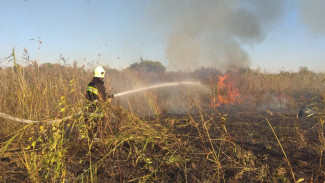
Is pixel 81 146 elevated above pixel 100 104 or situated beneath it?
situated beneath

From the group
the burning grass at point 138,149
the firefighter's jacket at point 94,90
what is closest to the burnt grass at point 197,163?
the burning grass at point 138,149

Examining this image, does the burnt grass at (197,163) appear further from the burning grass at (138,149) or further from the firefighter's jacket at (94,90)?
the firefighter's jacket at (94,90)

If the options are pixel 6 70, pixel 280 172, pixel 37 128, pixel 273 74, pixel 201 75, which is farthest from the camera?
pixel 201 75

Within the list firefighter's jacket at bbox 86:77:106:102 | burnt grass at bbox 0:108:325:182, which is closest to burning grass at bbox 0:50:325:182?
burnt grass at bbox 0:108:325:182

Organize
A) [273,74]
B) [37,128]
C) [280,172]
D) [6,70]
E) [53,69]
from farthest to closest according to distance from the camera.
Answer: [273,74], [53,69], [6,70], [37,128], [280,172]

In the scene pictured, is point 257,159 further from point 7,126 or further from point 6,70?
point 6,70

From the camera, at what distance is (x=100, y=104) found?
136 inches

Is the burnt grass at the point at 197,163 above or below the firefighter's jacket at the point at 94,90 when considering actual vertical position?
below

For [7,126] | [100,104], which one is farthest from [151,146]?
[7,126]

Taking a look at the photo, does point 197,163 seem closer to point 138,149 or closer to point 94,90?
point 138,149

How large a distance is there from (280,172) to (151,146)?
6.94 ft

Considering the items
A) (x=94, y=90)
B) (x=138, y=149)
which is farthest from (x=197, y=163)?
Answer: (x=94, y=90)

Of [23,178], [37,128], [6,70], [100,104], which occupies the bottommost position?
[23,178]

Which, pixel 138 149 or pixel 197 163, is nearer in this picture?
pixel 197 163
